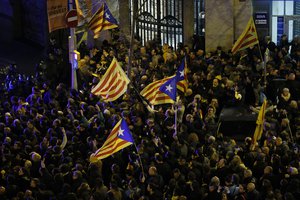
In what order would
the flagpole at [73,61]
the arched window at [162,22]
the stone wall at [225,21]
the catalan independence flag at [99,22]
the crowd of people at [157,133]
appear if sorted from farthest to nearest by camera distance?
the arched window at [162,22], the stone wall at [225,21], the catalan independence flag at [99,22], the flagpole at [73,61], the crowd of people at [157,133]

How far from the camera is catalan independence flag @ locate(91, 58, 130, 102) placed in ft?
59.2

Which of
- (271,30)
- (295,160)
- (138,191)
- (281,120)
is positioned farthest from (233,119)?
(271,30)

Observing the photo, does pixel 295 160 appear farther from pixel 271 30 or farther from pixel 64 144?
pixel 271 30

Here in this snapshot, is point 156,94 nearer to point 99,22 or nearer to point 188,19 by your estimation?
point 99,22

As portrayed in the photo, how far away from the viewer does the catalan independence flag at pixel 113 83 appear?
18031 mm

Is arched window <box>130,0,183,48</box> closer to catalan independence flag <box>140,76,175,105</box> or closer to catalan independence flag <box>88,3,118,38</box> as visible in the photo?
catalan independence flag <box>88,3,118,38</box>

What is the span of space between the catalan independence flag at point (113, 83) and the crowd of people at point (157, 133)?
0.72 m

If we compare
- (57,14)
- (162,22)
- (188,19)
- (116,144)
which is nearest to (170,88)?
(116,144)

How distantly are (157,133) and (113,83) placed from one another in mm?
1570

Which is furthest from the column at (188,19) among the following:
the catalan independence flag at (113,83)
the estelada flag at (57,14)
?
the catalan independence flag at (113,83)

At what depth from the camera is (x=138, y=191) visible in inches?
573

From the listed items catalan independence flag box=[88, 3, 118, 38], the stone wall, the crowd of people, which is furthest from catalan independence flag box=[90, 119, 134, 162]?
the stone wall

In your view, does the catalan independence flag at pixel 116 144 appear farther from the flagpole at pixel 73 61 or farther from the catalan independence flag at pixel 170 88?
the flagpole at pixel 73 61

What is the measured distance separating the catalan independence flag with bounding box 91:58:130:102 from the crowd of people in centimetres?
72
